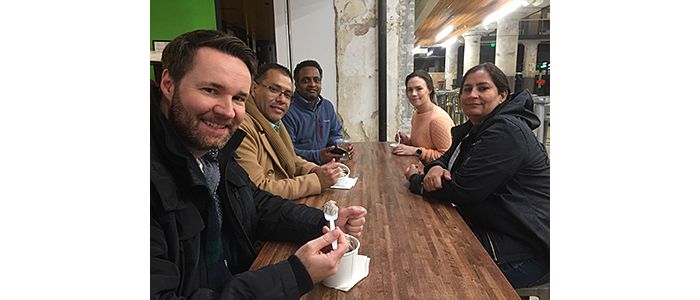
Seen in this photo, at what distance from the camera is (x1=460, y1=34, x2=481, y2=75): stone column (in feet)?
13.3

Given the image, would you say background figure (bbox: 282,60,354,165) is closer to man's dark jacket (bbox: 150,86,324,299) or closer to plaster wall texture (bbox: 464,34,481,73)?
plaster wall texture (bbox: 464,34,481,73)

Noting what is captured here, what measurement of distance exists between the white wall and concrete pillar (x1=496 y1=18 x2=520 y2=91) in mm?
1805

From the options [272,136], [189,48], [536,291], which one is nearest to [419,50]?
[272,136]

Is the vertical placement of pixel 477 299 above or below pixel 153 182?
below

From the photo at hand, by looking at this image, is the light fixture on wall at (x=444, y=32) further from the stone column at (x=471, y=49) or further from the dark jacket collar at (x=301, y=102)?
the dark jacket collar at (x=301, y=102)

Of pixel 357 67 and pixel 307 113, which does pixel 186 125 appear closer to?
pixel 307 113

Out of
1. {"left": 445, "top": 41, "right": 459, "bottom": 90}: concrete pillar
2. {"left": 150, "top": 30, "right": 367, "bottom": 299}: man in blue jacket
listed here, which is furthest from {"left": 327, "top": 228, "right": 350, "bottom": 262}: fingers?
{"left": 445, "top": 41, "right": 459, "bottom": 90}: concrete pillar

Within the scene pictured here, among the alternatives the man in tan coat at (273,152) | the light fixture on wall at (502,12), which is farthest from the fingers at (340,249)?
the light fixture on wall at (502,12)

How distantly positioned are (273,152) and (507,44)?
3376 mm

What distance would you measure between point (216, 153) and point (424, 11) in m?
3.32

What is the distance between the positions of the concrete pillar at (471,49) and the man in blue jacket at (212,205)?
324 cm
